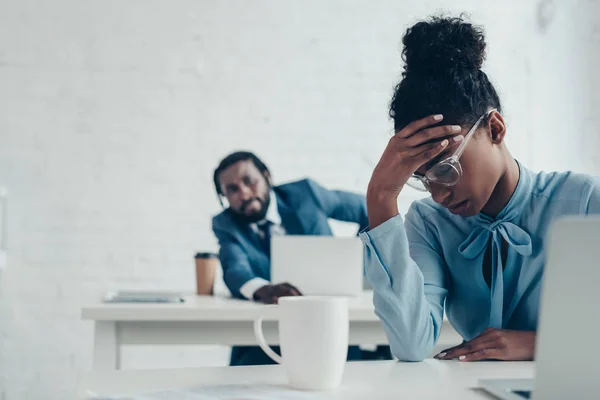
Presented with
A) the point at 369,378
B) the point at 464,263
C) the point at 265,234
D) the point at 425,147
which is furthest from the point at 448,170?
the point at 265,234

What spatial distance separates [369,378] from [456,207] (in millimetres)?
388

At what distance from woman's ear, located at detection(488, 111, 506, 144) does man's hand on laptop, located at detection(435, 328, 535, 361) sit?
0.97 feet

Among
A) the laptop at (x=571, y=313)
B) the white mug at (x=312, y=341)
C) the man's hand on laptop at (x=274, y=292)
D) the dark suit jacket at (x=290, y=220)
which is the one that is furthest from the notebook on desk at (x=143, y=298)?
the laptop at (x=571, y=313)

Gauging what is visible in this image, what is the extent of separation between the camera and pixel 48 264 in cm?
283

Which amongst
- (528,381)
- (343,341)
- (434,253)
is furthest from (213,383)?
(434,253)

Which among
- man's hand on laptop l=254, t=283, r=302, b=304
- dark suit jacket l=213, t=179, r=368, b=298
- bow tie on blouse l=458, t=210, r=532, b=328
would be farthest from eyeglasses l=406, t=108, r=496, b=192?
dark suit jacket l=213, t=179, r=368, b=298

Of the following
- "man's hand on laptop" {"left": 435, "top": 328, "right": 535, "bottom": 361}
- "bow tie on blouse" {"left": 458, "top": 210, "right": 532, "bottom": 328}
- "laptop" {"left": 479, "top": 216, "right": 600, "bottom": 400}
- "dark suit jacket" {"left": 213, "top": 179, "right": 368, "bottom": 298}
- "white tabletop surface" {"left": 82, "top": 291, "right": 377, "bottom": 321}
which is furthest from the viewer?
"dark suit jacket" {"left": 213, "top": 179, "right": 368, "bottom": 298}

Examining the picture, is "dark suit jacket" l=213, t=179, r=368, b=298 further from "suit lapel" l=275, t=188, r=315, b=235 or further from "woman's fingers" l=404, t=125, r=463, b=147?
"woman's fingers" l=404, t=125, r=463, b=147

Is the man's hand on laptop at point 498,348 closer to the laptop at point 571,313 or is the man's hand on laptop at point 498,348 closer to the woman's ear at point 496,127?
the woman's ear at point 496,127

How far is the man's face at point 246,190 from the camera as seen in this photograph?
2.40 meters

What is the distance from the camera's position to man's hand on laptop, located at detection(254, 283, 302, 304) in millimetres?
1662

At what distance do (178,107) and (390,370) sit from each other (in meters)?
2.25

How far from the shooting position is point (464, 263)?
1132 mm

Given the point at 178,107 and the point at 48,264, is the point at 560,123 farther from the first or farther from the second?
the point at 48,264
